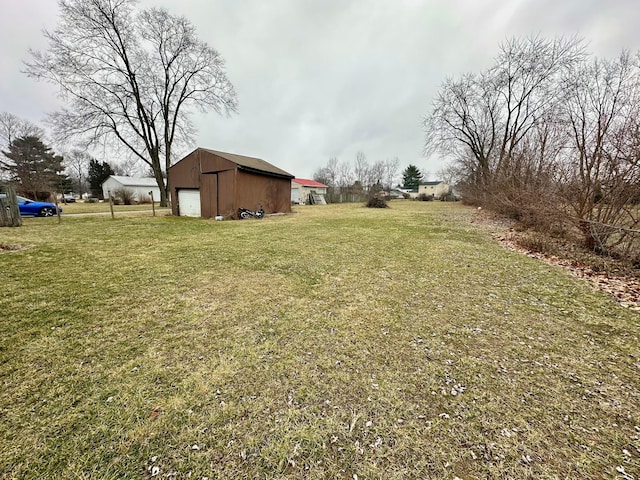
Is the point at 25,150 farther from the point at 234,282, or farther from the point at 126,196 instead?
the point at 234,282

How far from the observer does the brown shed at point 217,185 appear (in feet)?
43.3

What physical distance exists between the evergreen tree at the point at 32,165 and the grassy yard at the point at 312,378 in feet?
96.9

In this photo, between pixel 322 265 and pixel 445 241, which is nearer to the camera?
pixel 322 265

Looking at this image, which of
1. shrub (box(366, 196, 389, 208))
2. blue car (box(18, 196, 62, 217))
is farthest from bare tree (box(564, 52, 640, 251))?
blue car (box(18, 196, 62, 217))

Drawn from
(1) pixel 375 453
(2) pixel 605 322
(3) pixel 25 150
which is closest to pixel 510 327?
(2) pixel 605 322

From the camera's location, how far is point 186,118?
72.8 feet

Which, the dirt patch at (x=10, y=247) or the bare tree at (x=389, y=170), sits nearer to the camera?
the dirt patch at (x=10, y=247)

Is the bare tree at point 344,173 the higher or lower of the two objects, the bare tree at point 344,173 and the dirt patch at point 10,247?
the higher

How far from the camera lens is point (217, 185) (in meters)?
13.6

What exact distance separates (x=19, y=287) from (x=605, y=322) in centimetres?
842

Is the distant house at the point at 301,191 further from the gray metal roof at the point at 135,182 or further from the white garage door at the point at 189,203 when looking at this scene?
the gray metal roof at the point at 135,182

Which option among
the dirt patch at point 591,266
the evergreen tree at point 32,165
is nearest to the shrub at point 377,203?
the dirt patch at point 591,266

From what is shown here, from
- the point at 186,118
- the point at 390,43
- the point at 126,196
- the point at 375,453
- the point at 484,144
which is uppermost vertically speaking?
the point at 390,43

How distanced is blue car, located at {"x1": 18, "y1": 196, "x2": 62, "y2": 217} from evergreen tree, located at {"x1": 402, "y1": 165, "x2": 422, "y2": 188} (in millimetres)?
68400
